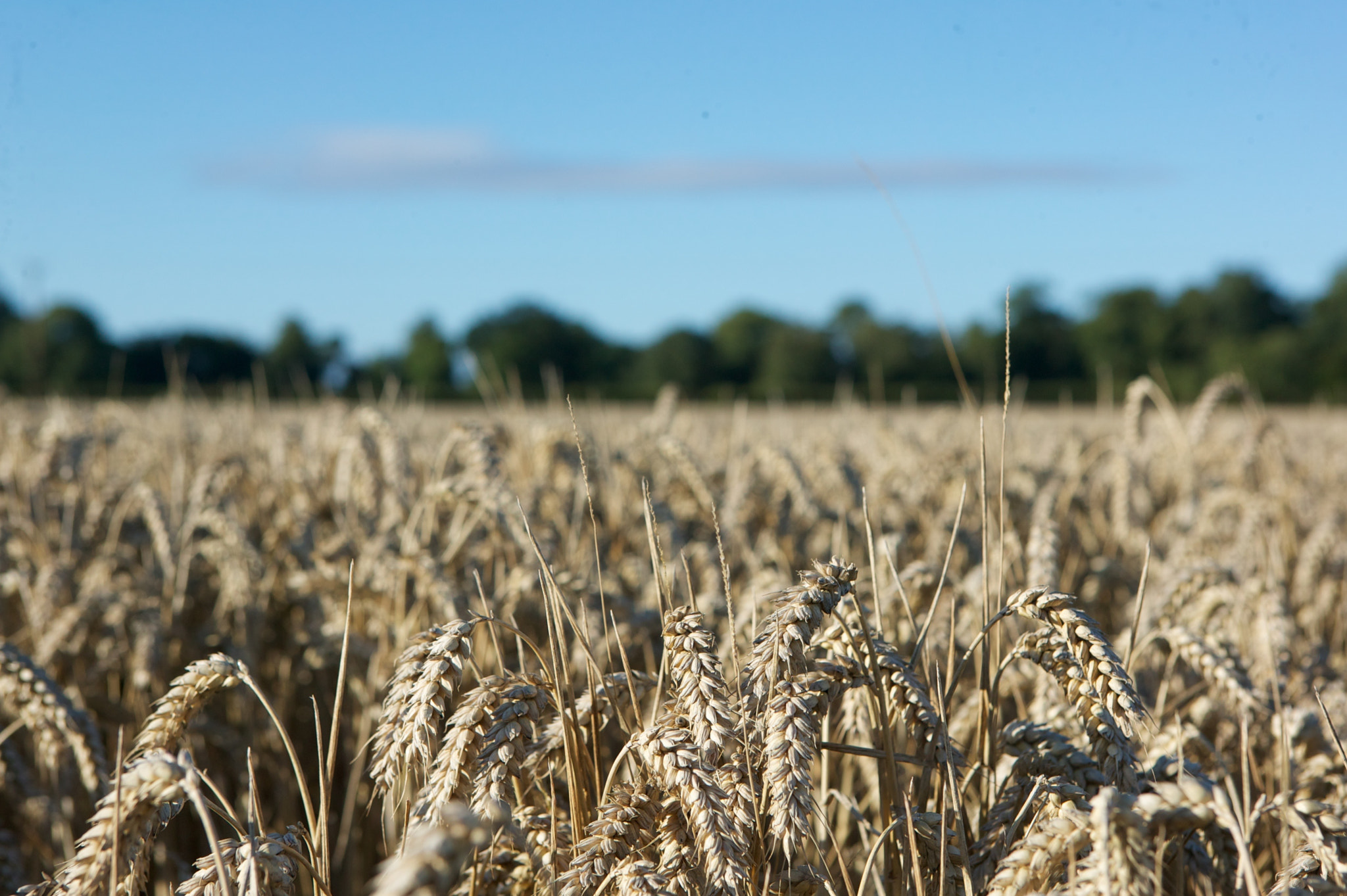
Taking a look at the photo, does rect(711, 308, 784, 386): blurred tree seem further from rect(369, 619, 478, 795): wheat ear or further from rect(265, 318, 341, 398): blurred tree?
rect(369, 619, 478, 795): wheat ear

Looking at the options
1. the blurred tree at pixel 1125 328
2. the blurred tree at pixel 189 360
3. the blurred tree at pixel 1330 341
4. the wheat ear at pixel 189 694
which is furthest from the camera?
the blurred tree at pixel 1125 328

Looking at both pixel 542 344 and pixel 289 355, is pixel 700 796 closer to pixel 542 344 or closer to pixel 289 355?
pixel 542 344

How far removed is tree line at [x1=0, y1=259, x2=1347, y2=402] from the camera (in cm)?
2811

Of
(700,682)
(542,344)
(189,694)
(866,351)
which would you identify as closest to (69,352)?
(542,344)

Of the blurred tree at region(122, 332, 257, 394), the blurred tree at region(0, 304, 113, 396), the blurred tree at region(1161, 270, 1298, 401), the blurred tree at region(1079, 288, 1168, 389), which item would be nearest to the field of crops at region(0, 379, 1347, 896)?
the blurred tree at region(122, 332, 257, 394)

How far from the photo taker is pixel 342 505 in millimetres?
3244

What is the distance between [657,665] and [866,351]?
53.4 metres

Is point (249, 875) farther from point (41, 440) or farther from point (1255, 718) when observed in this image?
point (41, 440)

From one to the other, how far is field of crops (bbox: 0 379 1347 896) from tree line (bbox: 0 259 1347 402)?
49.8 feet

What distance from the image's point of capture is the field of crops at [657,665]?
99 centimetres

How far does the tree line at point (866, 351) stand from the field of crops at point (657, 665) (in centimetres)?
1517

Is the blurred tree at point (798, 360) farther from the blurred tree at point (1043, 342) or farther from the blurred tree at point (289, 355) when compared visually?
the blurred tree at point (289, 355)

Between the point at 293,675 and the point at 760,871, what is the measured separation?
80.1 inches

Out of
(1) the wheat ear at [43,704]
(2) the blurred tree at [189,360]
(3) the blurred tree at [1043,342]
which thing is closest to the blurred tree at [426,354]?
(2) the blurred tree at [189,360]
